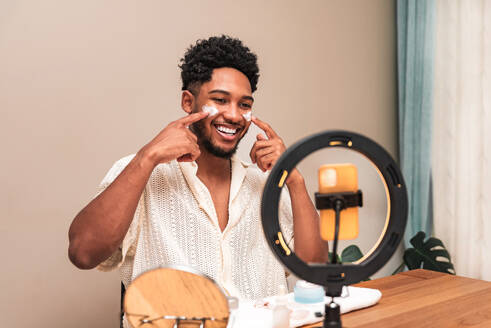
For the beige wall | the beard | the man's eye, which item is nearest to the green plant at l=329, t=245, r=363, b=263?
the beige wall

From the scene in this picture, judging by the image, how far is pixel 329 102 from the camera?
2.60 metres

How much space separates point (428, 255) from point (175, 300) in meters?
1.90

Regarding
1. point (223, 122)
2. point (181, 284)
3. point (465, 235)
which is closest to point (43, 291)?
point (223, 122)

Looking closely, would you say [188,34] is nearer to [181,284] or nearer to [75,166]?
[75,166]

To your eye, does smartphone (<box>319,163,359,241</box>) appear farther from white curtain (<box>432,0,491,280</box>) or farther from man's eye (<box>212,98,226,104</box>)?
white curtain (<box>432,0,491,280</box>)

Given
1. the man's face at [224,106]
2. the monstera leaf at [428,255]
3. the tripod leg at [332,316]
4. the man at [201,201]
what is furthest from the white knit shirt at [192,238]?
the monstera leaf at [428,255]

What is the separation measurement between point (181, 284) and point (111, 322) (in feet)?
4.64

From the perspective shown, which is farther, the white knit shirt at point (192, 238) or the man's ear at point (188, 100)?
the man's ear at point (188, 100)

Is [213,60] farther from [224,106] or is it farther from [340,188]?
[340,188]

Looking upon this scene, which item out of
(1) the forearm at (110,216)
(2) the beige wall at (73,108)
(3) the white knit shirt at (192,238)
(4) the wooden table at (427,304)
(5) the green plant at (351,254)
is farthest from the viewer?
(5) the green plant at (351,254)

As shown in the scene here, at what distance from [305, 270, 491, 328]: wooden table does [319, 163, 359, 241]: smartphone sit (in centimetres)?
34

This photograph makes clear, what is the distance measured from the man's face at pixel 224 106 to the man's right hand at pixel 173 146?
0.46 ft

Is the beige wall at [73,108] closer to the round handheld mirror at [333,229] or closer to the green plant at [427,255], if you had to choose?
the green plant at [427,255]

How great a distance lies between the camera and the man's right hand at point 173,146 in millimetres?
1101
